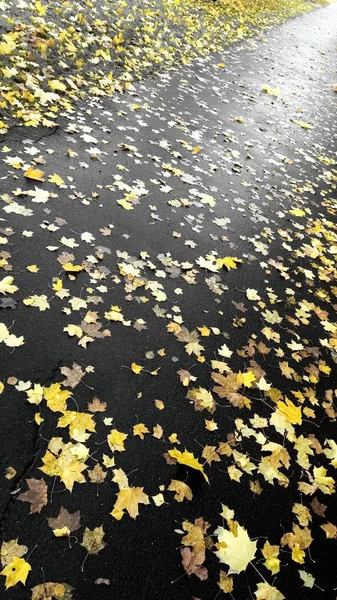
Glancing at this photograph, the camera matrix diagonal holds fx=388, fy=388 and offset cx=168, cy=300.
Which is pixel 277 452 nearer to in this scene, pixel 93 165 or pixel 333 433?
pixel 333 433

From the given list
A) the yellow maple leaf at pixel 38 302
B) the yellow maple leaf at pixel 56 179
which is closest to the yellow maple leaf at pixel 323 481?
the yellow maple leaf at pixel 38 302

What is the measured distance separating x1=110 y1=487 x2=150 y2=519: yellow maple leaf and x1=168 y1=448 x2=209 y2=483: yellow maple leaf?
0.32 metres

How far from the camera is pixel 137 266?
3.88 meters

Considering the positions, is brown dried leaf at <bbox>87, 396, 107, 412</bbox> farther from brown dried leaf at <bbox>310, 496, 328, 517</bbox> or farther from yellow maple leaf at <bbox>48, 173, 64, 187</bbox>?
yellow maple leaf at <bbox>48, 173, 64, 187</bbox>

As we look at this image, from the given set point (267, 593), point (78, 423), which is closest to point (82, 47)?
point (78, 423)

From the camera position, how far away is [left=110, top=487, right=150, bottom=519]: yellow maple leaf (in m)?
2.32

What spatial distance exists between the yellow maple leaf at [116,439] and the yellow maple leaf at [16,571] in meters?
0.77

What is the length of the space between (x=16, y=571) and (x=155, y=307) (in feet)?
7.16

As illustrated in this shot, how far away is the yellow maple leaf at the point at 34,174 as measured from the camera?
4.27 meters

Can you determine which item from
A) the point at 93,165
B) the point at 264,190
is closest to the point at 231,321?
the point at 93,165

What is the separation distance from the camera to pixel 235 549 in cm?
235

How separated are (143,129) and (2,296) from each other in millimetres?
4013

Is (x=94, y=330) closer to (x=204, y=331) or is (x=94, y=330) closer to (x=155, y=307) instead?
(x=155, y=307)

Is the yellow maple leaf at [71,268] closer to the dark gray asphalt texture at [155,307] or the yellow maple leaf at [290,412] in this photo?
the dark gray asphalt texture at [155,307]
